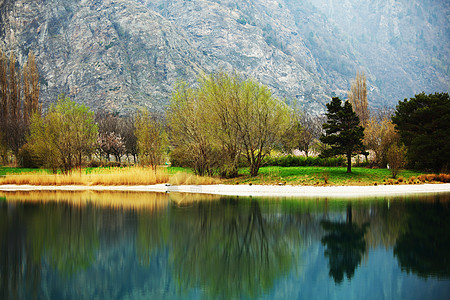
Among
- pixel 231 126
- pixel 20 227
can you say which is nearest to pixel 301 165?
pixel 231 126

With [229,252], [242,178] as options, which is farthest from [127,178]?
[229,252]

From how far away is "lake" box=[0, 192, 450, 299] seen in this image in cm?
677

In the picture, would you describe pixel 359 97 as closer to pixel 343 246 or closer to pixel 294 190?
pixel 294 190

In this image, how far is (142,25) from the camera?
157 m

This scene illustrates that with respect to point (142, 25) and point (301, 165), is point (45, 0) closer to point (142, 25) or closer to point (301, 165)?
point (142, 25)

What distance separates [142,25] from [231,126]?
14417 cm

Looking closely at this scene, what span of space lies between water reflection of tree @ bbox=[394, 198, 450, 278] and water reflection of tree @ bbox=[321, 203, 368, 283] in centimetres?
96

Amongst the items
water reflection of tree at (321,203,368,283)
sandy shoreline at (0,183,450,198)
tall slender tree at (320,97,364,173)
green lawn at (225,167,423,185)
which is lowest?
water reflection of tree at (321,203,368,283)

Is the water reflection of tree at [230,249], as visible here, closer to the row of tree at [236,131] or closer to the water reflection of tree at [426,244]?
the water reflection of tree at [426,244]

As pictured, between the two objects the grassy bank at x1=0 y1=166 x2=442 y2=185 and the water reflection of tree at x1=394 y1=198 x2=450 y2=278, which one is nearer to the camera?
the water reflection of tree at x1=394 y1=198 x2=450 y2=278

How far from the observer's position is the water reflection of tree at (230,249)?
7.10 metres

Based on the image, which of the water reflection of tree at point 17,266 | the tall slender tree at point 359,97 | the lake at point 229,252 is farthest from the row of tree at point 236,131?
the tall slender tree at point 359,97

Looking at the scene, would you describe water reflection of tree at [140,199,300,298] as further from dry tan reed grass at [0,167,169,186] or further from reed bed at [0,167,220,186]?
dry tan reed grass at [0,167,169,186]

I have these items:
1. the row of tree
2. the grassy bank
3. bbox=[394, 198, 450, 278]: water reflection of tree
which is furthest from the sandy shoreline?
bbox=[394, 198, 450, 278]: water reflection of tree
